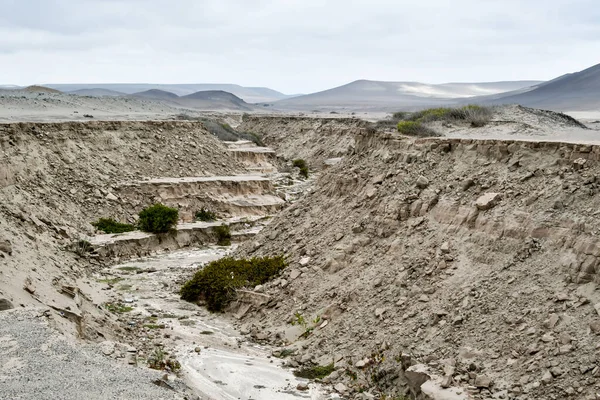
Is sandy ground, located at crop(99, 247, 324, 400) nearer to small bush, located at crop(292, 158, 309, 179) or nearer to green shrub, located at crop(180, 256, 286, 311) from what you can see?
green shrub, located at crop(180, 256, 286, 311)

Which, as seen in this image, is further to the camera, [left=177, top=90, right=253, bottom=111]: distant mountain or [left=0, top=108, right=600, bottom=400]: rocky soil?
[left=177, top=90, right=253, bottom=111]: distant mountain

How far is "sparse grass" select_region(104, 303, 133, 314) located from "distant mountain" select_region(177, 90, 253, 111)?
129 metres

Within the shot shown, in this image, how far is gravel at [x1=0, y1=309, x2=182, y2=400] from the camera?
1017 cm

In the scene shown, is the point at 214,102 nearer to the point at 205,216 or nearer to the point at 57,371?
the point at 205,216

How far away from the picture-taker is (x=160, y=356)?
13555mm

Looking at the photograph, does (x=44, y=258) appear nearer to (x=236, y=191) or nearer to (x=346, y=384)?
(x=346, y=384)

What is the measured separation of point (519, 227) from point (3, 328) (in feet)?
32.6

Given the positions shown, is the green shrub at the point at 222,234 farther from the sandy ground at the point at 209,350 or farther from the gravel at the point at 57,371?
the gravel at the point at 57,371

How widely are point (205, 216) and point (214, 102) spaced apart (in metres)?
138

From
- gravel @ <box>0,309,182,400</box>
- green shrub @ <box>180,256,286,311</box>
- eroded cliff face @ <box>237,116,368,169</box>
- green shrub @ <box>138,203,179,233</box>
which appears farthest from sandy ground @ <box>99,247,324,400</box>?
eroded cliff face @ <box>237,116,368,169</box>

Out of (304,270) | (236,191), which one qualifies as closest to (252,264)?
(304,270)

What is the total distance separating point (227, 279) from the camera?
1895cm

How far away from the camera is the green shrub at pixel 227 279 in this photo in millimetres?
18578

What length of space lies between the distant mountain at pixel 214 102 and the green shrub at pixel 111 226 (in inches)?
4705
